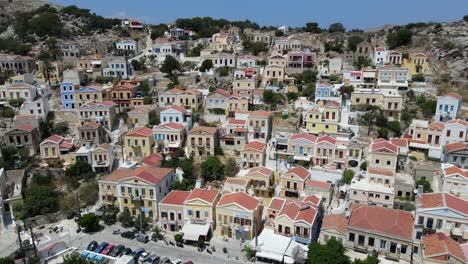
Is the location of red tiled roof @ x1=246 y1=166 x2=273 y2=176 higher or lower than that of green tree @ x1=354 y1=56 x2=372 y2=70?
lower

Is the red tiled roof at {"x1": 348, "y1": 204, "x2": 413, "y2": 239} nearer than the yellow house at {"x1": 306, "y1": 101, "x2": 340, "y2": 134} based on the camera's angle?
Yes

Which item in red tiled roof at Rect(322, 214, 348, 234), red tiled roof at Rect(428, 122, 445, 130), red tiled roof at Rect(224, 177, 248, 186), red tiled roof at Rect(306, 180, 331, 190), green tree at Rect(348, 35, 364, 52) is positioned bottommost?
red tiled roof at Rect(322, 214, 348, 234)

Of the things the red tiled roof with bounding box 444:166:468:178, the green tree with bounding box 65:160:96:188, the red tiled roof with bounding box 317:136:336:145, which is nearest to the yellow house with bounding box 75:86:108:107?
the green tree with bounding box 65:160:96:188

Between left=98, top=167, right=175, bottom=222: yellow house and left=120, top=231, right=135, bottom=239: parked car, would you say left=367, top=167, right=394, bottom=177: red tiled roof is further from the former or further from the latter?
left=120, top=231, right=135, bottom=239: parked car

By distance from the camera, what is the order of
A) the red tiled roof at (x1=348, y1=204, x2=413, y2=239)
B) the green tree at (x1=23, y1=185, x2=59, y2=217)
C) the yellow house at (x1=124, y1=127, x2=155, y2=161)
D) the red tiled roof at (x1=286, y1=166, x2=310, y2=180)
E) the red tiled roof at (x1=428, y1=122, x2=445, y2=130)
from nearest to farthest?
the red tiled roof at (x1=348, y1=204, x2=413, y2=239), the green tree at (x1=23, y1=185, x2=59, y2=217), the red tiled roof at (x1=286, y1=166, x2=310, y2=180), the red tiled roof at (x1=428, y1=122, x2=445, y2=130), the yellow house at (x1=124, y1=127, x2=155, y2=161)

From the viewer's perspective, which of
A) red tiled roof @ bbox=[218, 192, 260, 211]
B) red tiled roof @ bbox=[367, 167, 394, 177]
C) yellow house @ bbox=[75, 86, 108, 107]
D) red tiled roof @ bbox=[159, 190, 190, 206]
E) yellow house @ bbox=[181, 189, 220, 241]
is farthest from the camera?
yellow house @ bbox=[75, 86, 108, 107]

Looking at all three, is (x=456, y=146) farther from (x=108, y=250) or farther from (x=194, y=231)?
(x=108, y=250)

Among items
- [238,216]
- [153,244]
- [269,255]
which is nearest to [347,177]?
[238,216]
